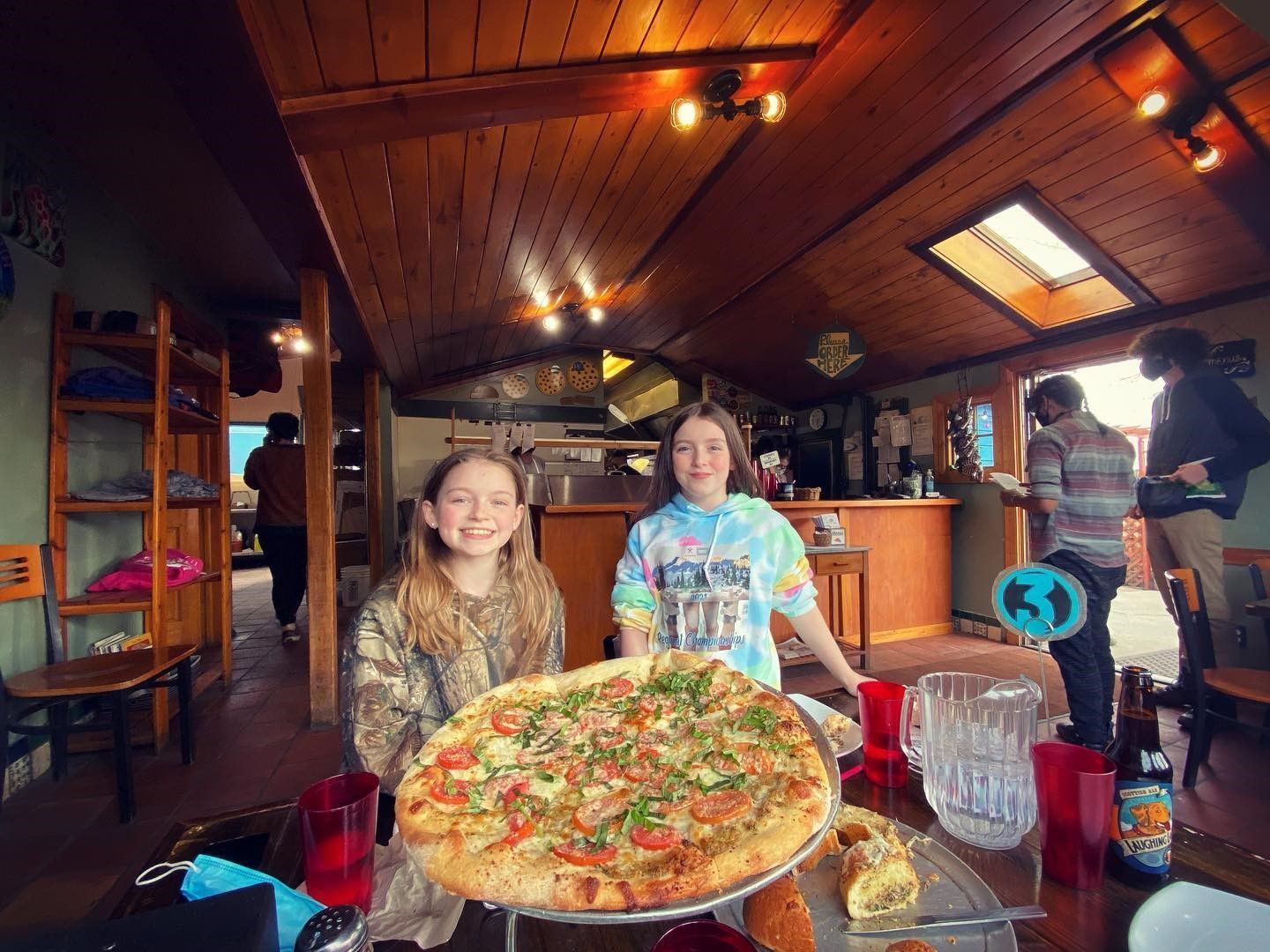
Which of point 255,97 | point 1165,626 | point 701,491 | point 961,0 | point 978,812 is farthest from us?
point 1165,626

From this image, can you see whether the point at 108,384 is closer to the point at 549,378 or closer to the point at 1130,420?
the point at 549,378

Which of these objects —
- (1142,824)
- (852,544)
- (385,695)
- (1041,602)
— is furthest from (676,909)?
(852,544)

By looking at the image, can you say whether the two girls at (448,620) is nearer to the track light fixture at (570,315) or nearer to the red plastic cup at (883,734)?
the red plastic cup at (883,734)

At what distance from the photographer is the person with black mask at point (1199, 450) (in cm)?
310

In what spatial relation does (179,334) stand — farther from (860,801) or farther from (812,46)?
(860,801)

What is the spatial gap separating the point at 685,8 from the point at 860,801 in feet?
8.65

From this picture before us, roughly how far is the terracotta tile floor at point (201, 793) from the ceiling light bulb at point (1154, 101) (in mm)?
3076

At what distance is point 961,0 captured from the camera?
2.30 m

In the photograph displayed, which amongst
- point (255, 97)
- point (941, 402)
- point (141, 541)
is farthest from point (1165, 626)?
point (141, 541)

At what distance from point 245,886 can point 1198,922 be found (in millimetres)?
1094

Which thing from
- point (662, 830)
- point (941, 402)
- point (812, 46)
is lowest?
point (662, 830)

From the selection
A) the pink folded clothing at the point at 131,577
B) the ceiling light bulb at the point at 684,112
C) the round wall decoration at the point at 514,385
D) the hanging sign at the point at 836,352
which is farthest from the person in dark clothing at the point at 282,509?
the hanging sign at the point at 836,352

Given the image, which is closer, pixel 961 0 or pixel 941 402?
pixel 961 0

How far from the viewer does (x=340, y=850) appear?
2.29ft
